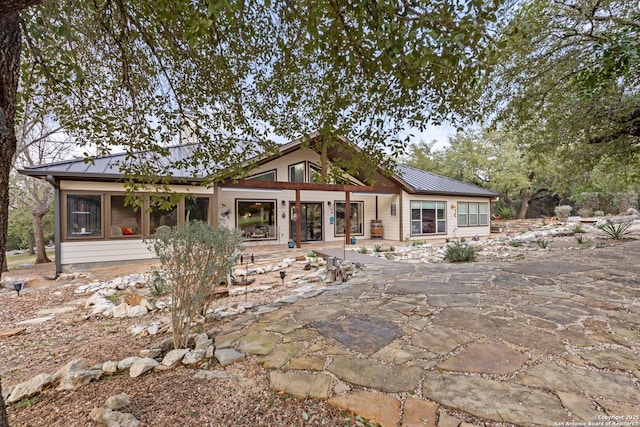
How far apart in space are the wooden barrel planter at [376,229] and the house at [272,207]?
0.16ft

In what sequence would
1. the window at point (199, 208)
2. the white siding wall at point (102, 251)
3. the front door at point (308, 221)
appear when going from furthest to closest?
the front door at point (308, 221), the window at point (199, 208), the white siding wall at point (102, 251)

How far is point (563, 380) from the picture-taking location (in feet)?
6.09

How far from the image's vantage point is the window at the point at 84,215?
8.05m

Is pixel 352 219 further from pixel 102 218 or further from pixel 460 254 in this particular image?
pixel 102 218

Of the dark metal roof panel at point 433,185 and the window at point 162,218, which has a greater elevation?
the dark metal roof panel at point 433,185

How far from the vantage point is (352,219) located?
47.1 ft

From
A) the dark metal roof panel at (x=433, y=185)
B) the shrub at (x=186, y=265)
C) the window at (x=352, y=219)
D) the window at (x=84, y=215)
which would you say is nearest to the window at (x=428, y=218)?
the dark metal roof panel at (x=433, y=185)

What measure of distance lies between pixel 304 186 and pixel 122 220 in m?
6.11

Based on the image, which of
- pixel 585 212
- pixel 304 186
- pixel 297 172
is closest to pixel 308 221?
pixel 297 172

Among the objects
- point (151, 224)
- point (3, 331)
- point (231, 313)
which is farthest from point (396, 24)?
point (151, 224)

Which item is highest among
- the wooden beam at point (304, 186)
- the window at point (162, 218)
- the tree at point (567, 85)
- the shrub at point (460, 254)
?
the tree at point (567, 85)

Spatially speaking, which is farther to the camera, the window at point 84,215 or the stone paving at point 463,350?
the window at point 84,215

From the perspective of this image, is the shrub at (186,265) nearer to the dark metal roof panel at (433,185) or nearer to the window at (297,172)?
the window at (297,172)

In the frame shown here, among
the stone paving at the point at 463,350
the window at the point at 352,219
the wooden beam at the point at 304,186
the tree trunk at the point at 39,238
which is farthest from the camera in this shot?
the window at the point at 352,219
